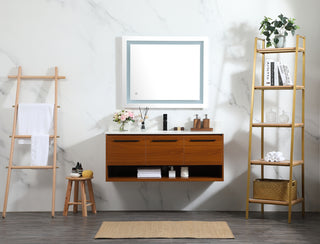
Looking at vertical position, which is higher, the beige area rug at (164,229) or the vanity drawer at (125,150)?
the vanity drawer at (125,150)

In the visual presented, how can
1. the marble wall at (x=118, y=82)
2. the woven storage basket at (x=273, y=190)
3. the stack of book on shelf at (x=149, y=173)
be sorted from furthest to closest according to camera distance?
the marble wall at (x=118, y=82)
the stack of book on shelf at (x=149, y=173)
the woven storage basket at (x=273, y=190)

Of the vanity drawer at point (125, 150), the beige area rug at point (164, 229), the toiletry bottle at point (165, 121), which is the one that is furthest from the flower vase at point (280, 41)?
the beige area rug at point (164, 229)

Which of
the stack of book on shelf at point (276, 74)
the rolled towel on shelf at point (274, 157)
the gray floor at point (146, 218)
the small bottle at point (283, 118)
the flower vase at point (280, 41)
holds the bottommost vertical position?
the gray floor at point (146, 218)

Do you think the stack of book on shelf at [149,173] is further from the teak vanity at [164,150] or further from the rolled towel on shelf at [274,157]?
the rolled towel on shelf at [274,157]

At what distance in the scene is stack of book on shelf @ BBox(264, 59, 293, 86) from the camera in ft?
14.3

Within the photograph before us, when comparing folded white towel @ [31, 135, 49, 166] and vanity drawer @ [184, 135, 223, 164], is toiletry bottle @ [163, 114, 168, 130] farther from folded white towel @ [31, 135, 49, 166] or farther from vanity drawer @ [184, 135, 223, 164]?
folded white towel @ [31, 135, 49, 166]

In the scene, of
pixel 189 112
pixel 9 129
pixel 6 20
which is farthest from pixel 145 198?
pixel 6 20

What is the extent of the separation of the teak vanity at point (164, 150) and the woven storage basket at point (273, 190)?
382mm

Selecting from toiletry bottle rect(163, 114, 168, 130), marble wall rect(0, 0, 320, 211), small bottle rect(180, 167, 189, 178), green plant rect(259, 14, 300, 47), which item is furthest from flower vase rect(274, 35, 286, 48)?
small bottle rect(180, 167, 189, 178)

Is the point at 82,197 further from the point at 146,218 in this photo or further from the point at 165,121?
the point at 165,121

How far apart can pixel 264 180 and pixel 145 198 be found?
4.19ft

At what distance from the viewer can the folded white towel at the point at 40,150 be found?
176 inches

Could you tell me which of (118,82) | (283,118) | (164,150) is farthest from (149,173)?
(283,118)

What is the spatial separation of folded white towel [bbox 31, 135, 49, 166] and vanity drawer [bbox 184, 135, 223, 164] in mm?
1429
